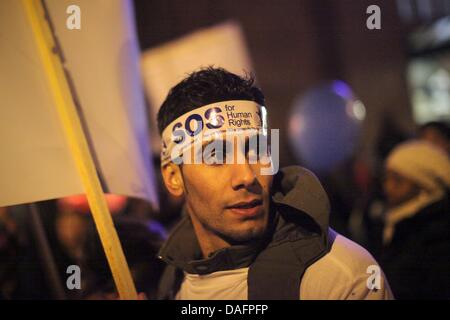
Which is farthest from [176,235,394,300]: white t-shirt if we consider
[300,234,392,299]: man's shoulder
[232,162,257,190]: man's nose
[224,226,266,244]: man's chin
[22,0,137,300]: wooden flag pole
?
[22,0,137,300]: wooden flag pole

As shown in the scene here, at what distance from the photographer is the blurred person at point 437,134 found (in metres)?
3.38

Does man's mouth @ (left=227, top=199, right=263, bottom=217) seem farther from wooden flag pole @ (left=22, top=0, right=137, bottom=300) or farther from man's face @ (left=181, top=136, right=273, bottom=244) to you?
wooden flag pole @ (left=22, top=0, right=137, bottom=300)

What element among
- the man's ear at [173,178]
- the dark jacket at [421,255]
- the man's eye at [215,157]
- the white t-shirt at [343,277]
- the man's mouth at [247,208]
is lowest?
the dark jacket at [421,255]

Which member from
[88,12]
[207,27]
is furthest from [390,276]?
[207,27]

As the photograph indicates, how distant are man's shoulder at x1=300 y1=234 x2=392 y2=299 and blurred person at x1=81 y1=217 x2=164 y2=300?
876mm

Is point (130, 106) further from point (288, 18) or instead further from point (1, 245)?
point (288, 18)

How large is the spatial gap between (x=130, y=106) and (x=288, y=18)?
2903 mm

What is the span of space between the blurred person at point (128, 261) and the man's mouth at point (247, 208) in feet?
2.34

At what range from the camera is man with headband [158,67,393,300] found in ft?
5.03

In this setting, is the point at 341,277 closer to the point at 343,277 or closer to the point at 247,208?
the point at 343,277

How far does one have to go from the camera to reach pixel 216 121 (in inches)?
63.3

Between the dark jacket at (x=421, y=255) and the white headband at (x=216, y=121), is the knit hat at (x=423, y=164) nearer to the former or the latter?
the dark jacket at (x=421, y=255)

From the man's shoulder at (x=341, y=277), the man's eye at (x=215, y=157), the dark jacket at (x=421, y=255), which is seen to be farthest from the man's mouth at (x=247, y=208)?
the dark jacket at (x=421, y=255)

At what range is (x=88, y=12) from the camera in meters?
1.96
